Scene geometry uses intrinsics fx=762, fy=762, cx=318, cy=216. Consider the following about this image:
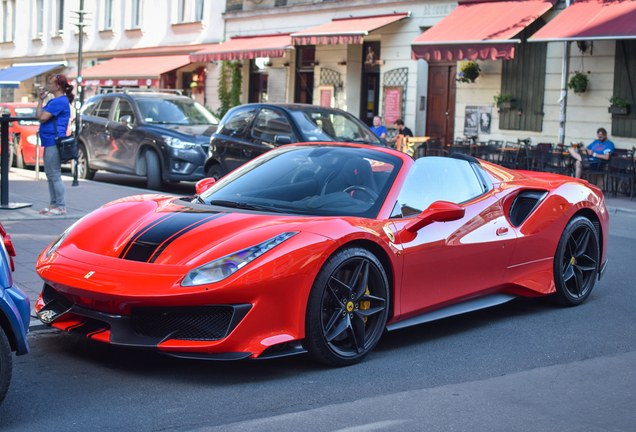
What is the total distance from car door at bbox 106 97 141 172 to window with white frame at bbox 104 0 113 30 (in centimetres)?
2126

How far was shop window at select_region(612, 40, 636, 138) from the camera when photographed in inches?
642

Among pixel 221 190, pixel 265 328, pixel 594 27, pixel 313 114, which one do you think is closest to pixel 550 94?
pixel 594 27

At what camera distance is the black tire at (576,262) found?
5934 mm

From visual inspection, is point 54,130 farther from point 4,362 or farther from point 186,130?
point 4,362

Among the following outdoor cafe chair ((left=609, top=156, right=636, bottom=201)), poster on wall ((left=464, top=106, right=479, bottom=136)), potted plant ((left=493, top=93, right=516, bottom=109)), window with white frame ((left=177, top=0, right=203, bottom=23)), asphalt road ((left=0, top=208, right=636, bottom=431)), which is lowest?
asphalt road ((left=0, top=208, right=636, bottom=431))

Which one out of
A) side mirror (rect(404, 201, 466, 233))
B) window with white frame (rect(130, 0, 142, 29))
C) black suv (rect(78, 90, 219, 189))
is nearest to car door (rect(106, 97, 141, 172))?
black suv (rect(78, 90, 219, 189))

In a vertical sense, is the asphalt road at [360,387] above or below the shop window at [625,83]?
below

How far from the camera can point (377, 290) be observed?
14.7ft

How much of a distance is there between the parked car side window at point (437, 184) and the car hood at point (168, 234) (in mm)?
832

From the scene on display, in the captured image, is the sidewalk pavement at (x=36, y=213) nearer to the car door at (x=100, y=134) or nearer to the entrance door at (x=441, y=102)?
the car door at (x=100, y=134)

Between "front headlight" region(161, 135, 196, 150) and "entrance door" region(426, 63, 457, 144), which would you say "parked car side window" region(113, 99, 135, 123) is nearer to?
"front headlight" region(161, 135, 196, 150)

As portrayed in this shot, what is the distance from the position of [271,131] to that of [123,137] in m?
3.90

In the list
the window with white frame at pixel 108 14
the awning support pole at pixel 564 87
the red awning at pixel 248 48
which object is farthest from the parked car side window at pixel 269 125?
the window with white frame at pixel 108 14

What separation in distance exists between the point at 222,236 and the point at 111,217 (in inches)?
37.4
